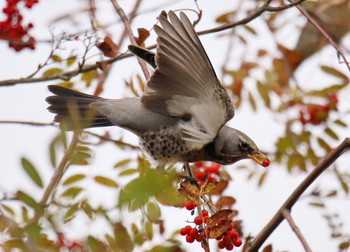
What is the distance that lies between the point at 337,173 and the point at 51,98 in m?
1.96

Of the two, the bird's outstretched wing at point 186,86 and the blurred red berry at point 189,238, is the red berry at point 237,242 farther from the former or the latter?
the bird's outstretched wing at point 186,86

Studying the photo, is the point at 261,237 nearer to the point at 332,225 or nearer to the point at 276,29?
the point at 332,225

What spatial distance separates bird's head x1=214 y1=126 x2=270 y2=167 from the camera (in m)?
3.86

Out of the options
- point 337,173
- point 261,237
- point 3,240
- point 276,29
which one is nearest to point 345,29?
point 276,29

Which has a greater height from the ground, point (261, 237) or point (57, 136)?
point (57, 136)

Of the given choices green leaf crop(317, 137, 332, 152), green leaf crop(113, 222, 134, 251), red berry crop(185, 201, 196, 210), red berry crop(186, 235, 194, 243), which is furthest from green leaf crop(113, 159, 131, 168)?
green leaf crop(113, 222, 134, 251)

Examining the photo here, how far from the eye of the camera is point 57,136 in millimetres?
1581

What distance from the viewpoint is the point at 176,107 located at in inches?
146

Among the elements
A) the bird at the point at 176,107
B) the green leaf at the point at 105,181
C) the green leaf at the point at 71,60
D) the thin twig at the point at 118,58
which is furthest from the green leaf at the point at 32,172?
the green leaf at the point at 71,60

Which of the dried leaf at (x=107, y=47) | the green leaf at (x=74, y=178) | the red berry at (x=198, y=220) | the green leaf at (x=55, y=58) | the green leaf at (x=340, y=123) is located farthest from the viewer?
the green leaf at (x=340, y=123)

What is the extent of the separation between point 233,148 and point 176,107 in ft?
1.44

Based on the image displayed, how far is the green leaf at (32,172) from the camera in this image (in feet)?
5.37

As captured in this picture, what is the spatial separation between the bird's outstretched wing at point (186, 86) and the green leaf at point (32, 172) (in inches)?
66.0

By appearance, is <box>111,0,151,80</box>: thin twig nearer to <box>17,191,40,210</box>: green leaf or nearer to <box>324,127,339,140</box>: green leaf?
<box>324,127,339,140</box>: green leaf
